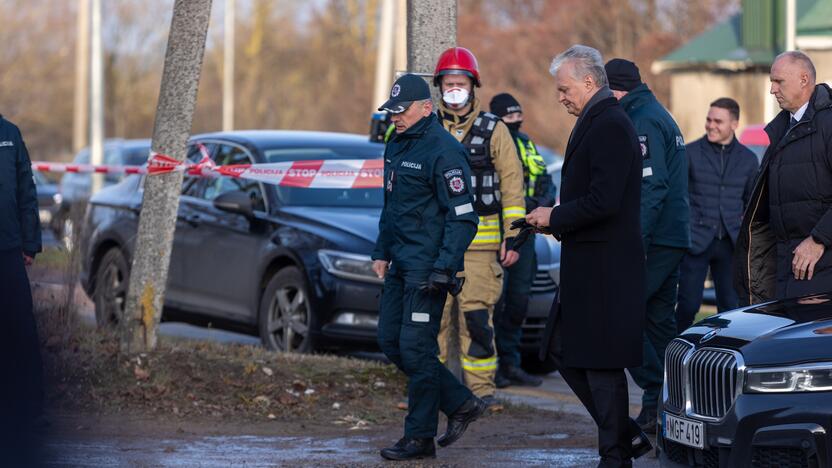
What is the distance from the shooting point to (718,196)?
377 inches

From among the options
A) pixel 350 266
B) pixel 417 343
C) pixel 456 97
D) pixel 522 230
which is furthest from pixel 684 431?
pixel 350 266

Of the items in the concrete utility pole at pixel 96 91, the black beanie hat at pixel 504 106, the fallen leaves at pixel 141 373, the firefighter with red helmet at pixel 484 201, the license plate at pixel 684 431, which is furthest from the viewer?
the concrete utility pole at pixel 96 91

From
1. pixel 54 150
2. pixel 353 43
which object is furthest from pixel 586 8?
pixel 54 150

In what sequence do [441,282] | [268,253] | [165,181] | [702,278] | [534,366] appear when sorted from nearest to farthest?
[441,282] < [165,181] < [702,278] < [268,253] < [534,366]

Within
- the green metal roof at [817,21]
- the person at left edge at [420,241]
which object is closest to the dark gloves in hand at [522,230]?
the person at left edge at [420,241]

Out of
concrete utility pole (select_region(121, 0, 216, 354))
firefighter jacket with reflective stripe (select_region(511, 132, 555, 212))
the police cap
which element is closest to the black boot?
firefighter jacket with reflective stripe (select_region(511, 132, 555, 212))

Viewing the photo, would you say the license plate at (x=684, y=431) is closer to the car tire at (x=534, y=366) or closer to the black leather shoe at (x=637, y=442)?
the black leather shoe at (x=637, y=442)

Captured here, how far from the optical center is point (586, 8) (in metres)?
38.9

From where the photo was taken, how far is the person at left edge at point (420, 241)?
269 inches

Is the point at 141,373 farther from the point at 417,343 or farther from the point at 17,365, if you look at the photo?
the point at 17,365

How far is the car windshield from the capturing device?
35.1ft

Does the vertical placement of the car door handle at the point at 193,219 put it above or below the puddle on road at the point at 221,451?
above

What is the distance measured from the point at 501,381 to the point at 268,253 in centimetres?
196

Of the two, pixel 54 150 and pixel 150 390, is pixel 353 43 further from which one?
pixel 150 390
